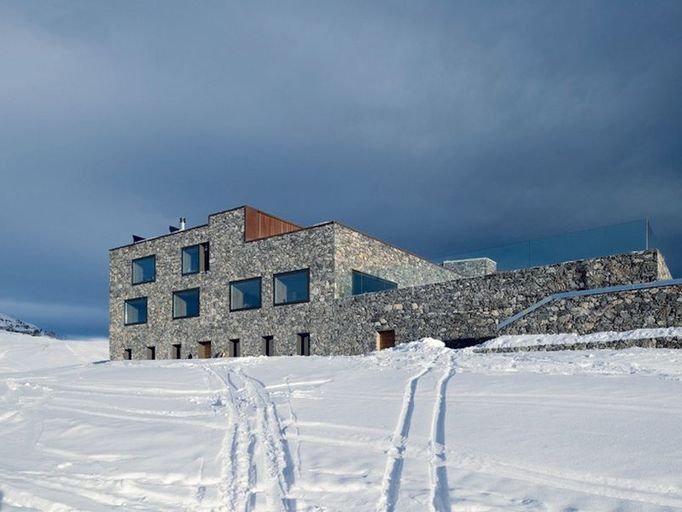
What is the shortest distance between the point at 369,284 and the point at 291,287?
3154 millimetres

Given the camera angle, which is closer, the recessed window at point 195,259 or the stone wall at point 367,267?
the stone wall at point 367,267

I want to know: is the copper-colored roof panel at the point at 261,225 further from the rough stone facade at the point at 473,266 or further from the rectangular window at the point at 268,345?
the rough stone facade at the point at 473,266

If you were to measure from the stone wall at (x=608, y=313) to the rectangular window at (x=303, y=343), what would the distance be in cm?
801

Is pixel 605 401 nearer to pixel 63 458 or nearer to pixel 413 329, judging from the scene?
pixel 63 458

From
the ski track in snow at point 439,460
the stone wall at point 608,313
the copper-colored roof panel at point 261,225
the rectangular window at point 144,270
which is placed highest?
the copper-colored roof panel at point 261,225

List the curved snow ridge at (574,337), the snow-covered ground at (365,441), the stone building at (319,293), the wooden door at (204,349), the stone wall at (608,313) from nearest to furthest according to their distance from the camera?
1. the snow-covered ground at (365,441)
2. the curved snow ridge at (574,337)
3. the stone wall at (608,313)
4. the stone building at (319,293)
5. the wooden door at (204,349)

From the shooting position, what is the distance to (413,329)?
19.8m

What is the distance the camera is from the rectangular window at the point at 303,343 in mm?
22625

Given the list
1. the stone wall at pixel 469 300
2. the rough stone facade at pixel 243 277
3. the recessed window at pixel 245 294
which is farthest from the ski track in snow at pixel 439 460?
the recessed window at pixel 245 294

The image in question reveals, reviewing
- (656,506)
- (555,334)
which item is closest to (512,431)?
(656,506)

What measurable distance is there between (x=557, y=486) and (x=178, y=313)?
2386 centimetres

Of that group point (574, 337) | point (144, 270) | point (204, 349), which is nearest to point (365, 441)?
point (574, 337)

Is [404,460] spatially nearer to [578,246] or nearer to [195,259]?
[578,246]

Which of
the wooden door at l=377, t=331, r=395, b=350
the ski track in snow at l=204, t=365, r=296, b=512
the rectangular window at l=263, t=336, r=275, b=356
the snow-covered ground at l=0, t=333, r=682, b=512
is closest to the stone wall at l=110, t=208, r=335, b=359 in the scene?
the rectangular window at l=263, t=336, r=275, b=356
